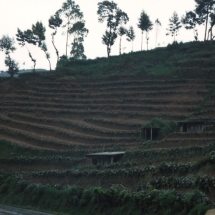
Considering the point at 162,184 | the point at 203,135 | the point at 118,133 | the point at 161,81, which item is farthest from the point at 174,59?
the point at 162,184

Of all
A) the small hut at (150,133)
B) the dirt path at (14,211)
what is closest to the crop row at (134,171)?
the dirt path at (14,211)

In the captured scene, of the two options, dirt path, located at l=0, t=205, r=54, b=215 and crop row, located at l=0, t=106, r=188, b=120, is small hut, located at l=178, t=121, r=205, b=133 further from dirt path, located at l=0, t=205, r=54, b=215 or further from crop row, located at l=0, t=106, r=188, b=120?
dirt path, located at l=0, t=205, r=54, b=215

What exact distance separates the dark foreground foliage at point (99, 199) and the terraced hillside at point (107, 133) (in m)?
0.54

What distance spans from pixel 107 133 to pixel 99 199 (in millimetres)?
19158

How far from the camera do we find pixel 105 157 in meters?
44.7

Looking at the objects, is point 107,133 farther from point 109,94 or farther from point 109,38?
point 109,38

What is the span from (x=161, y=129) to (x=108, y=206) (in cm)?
1729

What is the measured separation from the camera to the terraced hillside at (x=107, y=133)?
3628 centimetres

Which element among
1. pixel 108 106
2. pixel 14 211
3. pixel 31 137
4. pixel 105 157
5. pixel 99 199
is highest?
pixel 108 106

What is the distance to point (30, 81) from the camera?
7575cm

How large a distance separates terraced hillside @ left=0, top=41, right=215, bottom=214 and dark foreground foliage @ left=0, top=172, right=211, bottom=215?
0.54 meters

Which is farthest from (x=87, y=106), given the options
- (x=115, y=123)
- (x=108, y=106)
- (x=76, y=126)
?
(x=115, y=123)

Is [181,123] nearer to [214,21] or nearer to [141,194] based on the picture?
[141,194]

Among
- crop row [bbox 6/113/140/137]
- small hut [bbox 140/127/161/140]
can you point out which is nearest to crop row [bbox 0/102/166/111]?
crop row [bbox 6/113/140/137]
